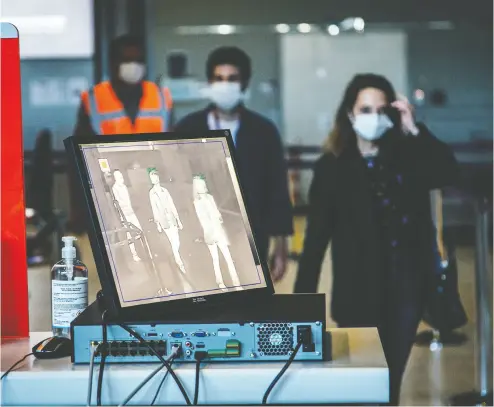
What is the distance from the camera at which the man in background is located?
12.8 ft

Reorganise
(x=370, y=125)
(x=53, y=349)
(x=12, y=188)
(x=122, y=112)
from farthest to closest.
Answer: (x=122, y=112) < (x=370, y=125) < (x=12, y=188) < (x=53, y=349)

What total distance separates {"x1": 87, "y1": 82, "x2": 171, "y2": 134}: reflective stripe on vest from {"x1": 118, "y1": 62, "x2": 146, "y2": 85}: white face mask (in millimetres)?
52

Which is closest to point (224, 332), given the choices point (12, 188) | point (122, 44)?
point (12, 188)

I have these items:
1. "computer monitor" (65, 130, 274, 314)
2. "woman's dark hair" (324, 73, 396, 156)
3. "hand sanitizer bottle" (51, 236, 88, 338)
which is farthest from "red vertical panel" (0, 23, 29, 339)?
"woman's dark hair" (324, 73, 396, 156)

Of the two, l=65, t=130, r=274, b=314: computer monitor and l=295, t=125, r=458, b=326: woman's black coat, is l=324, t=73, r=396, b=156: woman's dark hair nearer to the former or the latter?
l=295, t=125, r=458, b=326: woman's black coat

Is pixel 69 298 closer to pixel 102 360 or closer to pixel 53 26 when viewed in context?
pixel 102 360

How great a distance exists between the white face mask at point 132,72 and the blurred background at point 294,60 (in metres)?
0.06

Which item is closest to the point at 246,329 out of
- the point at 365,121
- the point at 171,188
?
the point at 171,188

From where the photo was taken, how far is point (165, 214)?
1552 mm

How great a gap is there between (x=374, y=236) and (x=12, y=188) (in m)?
1.89

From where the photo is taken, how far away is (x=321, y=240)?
3.35 meters

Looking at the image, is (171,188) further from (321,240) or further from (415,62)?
(415,62)

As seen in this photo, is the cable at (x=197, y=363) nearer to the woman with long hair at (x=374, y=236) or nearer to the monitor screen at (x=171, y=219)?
the monitor screen at (x=171, y=219)

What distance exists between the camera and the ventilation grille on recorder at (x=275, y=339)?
4.80ft
